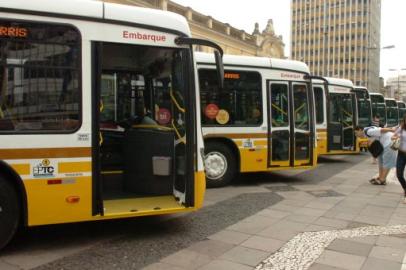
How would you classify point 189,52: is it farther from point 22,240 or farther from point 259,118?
point 259,118

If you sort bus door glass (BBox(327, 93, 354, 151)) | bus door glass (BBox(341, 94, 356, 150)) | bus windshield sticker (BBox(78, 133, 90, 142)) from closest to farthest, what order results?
bus windshield sticker (BBox(78, 133, 90, 142)), bus door glass (BBox(327, 93, 354, 151)), bus door glass (BBox(341, 94, 356, 150))

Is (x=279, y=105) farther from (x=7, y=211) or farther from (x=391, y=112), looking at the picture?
(x=391, y=112)

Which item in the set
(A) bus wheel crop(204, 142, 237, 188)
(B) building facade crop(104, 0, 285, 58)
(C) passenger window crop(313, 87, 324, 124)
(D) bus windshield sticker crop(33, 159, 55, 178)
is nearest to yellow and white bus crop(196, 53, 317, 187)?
(A) bus wheel crop(204, 142, 237, 188)

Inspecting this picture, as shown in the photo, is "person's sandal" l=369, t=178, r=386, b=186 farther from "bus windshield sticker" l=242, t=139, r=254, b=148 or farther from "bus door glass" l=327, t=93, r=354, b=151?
"bus door glass" l=327, t=93, r=354, b=151

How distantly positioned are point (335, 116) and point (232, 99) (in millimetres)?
7459

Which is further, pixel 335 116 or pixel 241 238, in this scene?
pixel 335 116

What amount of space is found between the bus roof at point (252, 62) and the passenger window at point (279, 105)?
1.56ft

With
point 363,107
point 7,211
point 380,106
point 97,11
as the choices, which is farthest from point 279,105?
point 380,106

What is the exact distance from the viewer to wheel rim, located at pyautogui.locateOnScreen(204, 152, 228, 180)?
34.9 ft

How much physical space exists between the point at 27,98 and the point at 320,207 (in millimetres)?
5513

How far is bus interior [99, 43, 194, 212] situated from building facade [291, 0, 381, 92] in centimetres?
10747

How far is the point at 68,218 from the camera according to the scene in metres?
5.89

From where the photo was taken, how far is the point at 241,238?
6590mm

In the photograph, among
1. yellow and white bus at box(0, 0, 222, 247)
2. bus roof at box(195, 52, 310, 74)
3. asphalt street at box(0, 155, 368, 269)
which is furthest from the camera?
bus roof at box(195, 52, 310, 74)
